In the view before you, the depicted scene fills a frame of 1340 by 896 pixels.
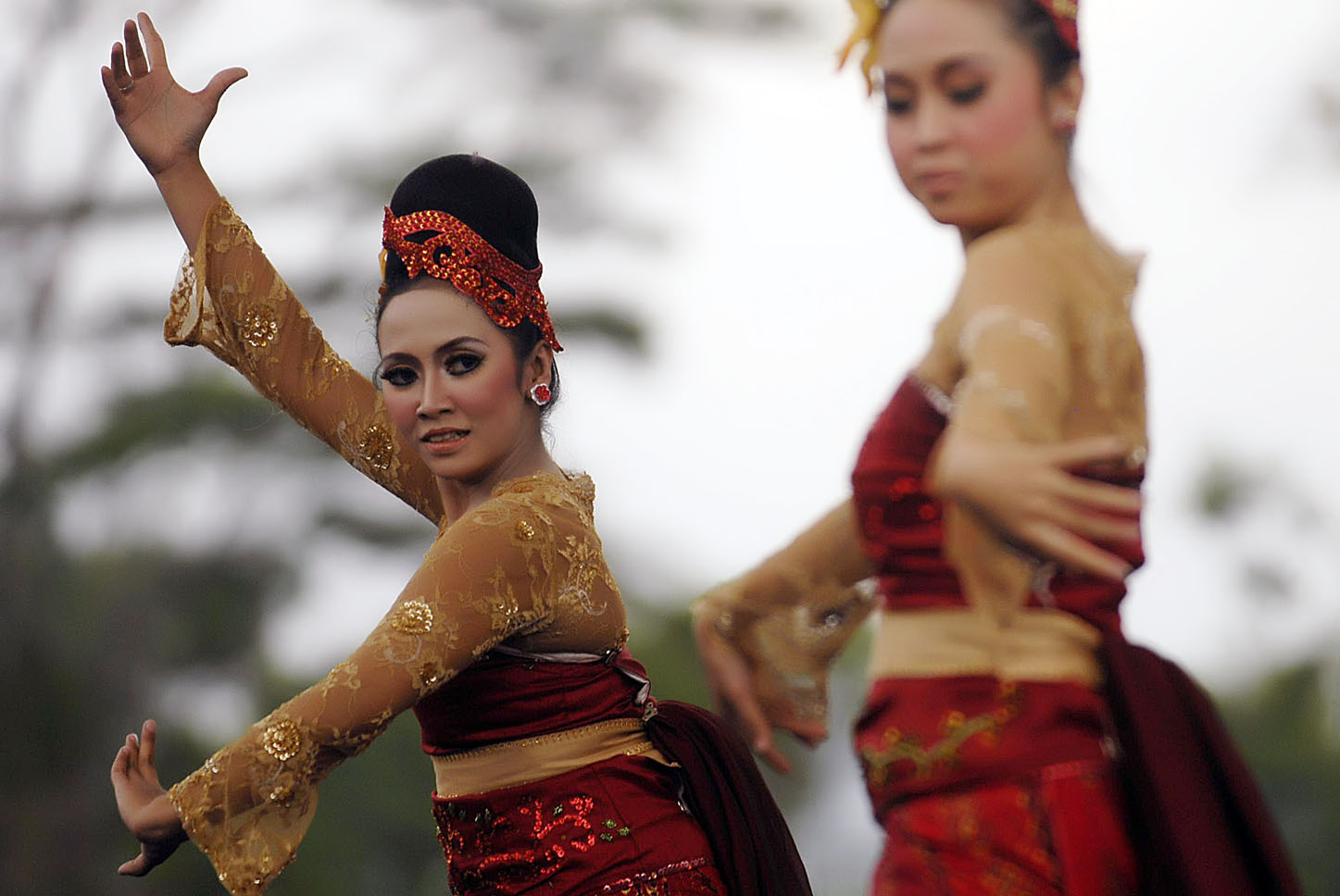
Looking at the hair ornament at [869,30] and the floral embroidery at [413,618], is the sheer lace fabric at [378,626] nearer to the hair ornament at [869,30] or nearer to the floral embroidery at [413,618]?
the floral embroidery at [413,618]

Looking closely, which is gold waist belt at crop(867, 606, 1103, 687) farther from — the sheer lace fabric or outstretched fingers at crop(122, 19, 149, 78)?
outstretched fingers at crop(122, 19, 149, 78)

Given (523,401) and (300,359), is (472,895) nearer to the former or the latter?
(523,401)

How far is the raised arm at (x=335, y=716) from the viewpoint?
2463mm

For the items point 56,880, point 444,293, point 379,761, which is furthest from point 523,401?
point 56,880

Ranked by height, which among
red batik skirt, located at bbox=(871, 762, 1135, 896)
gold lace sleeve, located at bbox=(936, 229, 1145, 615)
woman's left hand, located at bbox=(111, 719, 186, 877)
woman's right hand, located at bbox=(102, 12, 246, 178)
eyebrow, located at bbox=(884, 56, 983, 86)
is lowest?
red batik skirt, located at bbox=(871, 762, 1135, 896)

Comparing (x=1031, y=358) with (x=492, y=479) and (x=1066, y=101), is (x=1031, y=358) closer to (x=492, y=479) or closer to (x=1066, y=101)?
(x=1066, y=101)

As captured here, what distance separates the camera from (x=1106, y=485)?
189 cm

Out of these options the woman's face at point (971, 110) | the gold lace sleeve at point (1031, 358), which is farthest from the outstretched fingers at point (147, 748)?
the woman's face at point (971, 110)

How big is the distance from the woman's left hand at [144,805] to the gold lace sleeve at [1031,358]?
1318 mm

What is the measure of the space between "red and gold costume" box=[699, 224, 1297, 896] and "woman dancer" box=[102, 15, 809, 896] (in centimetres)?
81

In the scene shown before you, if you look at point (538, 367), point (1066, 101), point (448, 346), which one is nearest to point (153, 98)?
Answer: point (448, 346)

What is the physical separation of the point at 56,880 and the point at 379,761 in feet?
5.83

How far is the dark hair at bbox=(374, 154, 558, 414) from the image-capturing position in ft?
9.59

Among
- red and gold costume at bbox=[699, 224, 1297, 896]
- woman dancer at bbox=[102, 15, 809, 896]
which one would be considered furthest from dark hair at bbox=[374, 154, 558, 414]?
red and gold costume at bbox=[699, 224, 1297, 896]
